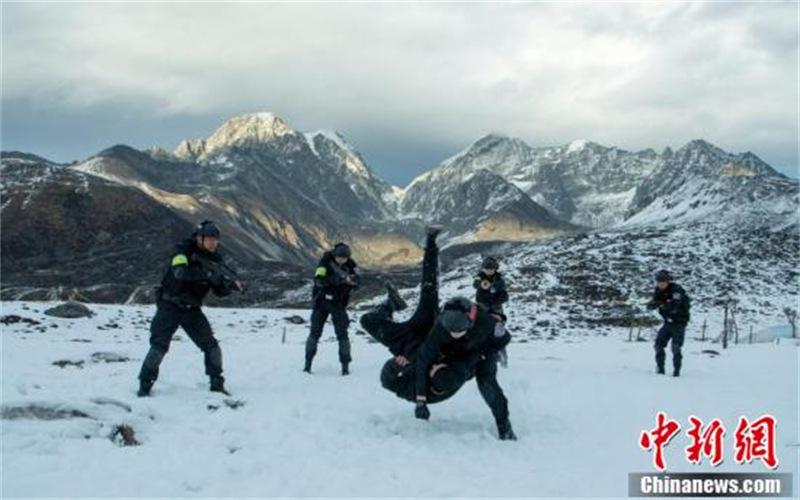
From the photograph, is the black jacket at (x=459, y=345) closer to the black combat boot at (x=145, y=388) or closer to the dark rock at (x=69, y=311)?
the black combat boot at (x=145, y=388)

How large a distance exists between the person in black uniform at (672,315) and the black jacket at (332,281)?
7657 mm

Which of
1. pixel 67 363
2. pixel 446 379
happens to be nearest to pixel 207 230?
pixel 446 379

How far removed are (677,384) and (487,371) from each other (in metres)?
7.46

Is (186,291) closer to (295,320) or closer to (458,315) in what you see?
(458,315)

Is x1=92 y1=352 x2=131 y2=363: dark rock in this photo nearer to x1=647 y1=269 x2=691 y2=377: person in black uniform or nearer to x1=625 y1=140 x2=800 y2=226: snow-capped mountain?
x1=647 y1=269 x2=691 y2=377: person in black uniform

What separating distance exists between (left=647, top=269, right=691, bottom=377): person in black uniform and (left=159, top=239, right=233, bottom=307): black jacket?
1088 centimetres

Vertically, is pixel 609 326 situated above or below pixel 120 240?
below

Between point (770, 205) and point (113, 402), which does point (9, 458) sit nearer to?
point (113, 402)

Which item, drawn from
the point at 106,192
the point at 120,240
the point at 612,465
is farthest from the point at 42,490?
the point at 106,192

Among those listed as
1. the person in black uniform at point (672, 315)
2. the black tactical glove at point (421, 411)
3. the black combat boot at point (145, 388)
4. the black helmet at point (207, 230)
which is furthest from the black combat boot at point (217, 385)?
the person in black uniform at point (672, 315)

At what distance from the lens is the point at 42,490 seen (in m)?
6.96

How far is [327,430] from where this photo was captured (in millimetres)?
9898

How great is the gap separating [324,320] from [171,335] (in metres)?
3.91

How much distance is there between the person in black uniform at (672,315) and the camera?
17484mm
